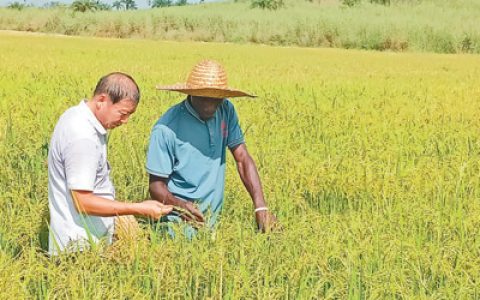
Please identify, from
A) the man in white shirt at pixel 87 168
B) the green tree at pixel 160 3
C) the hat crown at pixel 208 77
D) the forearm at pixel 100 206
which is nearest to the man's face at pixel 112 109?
the man in white shirt at pixel 87 168

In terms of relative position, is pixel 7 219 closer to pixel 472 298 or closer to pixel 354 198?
pixel 354 198

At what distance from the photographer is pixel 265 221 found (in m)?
3.45

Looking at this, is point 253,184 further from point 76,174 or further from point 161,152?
point 76,174

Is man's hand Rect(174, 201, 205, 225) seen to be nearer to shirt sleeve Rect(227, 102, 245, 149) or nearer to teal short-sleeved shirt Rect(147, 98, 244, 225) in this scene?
teal short-sleeved shirt Rect(147, 98, 244, 225)

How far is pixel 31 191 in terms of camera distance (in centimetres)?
406

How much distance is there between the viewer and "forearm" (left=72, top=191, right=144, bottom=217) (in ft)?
9.56

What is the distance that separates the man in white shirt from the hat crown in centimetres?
40

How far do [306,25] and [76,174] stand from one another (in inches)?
1205

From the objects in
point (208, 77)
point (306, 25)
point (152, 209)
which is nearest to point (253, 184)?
point (208, 77)

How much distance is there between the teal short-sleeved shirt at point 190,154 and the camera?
3.37 m

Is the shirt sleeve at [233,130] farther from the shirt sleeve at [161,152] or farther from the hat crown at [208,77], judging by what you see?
the shirt sleeve at [161,152]

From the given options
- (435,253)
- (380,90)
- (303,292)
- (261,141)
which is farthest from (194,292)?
(380,90)

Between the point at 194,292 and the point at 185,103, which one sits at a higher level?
the point at 185,103

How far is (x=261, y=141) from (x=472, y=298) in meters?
3.15
